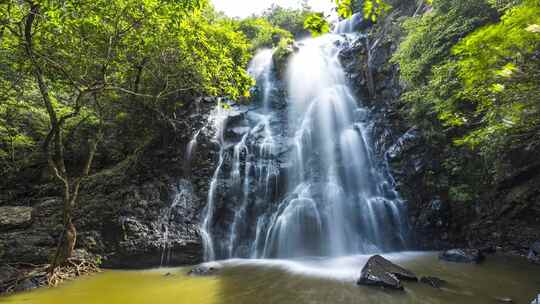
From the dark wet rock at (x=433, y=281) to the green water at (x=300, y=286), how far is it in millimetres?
131

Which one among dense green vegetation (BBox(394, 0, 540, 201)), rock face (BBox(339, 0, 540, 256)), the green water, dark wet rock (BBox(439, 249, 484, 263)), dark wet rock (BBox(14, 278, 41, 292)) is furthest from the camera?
rock face (BBox(339, 0, 540, 256))

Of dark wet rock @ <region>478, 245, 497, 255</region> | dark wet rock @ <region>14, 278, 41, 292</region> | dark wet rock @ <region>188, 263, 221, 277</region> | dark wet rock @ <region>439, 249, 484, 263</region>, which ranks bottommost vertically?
dark wet rock @ <region>14, 278, 41, 292</region>

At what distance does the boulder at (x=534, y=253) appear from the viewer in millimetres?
6492

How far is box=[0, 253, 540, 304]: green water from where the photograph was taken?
16.2 ft

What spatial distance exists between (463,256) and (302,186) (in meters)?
5.29

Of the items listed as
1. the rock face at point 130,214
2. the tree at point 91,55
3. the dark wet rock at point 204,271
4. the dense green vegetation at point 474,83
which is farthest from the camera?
the rock face at point 130,214

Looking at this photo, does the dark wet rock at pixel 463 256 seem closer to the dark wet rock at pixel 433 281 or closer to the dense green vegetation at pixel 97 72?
the dark wet rock at pixel 433 281

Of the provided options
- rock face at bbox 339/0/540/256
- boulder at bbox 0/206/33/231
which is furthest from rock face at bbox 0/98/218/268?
rock face at bbox 339/0/540/256

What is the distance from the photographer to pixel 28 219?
877 centimetres

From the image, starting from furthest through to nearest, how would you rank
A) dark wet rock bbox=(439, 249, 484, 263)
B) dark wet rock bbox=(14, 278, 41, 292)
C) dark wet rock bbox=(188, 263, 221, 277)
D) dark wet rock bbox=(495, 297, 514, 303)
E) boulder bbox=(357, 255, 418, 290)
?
dark wet rock bbox=(188, 263, 221, 277), dark wet rock bbox=(439, 249, 484, 263), dark wet rock bbox=(14, 278, 41, 292), boulder bbox=(357, 255, 418, 290), dark wet rock bbox=(495, 297, 514, 303)

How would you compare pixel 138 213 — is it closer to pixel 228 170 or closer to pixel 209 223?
pixel 209 223

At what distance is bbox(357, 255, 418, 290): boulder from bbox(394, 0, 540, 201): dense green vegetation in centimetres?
297

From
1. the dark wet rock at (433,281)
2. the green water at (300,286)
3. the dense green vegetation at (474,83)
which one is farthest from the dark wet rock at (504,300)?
the dense green vegetation at (474,83)

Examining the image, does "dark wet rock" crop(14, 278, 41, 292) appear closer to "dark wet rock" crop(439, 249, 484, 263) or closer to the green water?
the green water
